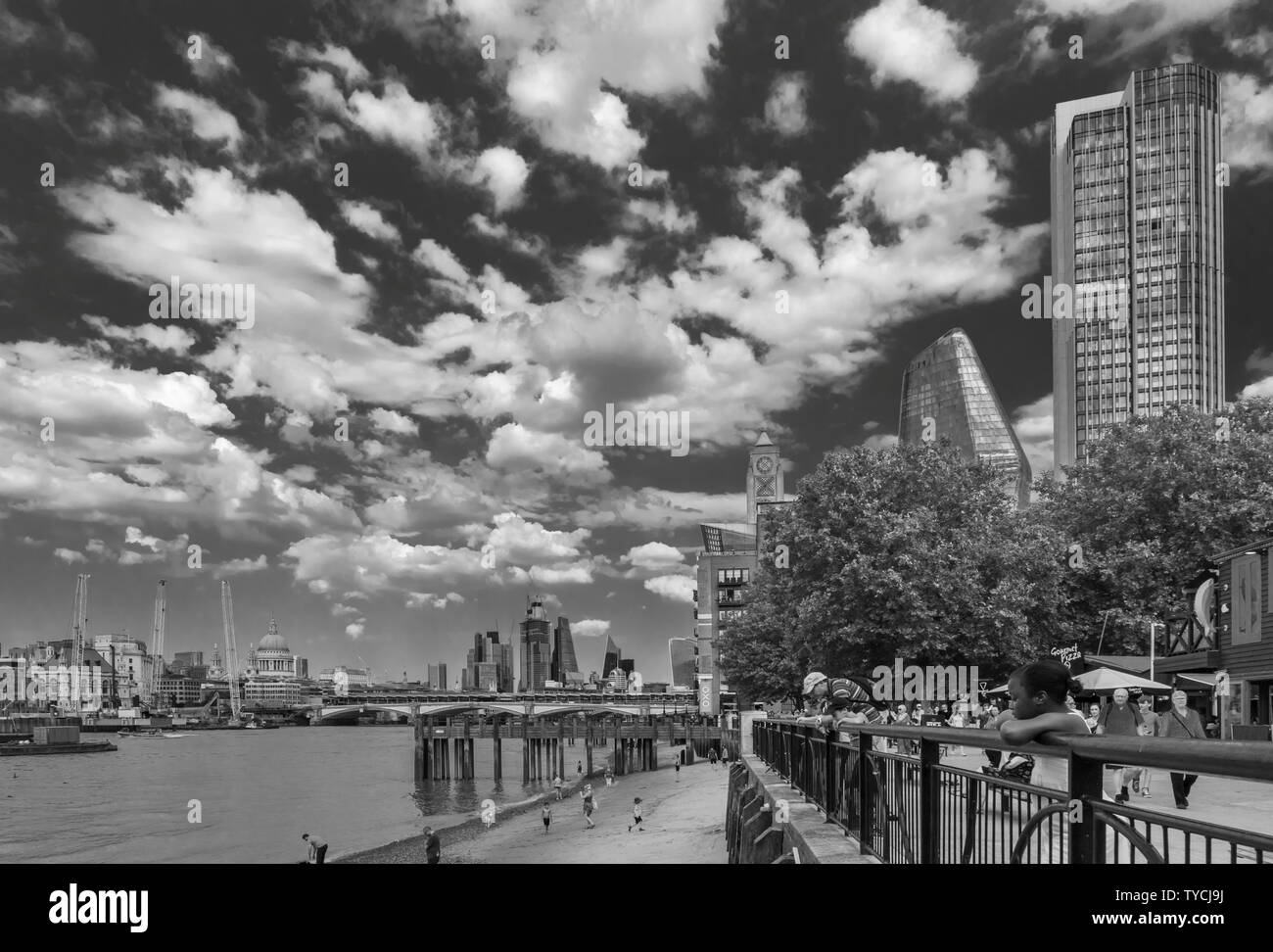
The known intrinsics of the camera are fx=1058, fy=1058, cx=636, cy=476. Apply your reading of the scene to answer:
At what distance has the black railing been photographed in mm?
3082

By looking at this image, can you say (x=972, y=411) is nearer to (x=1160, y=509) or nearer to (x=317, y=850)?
(x=1160, y=509)

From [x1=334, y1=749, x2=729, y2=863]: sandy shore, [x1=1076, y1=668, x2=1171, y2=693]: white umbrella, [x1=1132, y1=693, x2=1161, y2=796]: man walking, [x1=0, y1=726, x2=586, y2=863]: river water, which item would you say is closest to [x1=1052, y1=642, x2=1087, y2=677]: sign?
[x1=1076, y1=668, x2=1171, y2=693]: white umbrella

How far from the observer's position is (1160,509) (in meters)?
44.8

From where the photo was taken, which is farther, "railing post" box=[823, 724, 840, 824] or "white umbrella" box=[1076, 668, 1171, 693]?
"white umbrella" box=[1076, 668, 1171, 693]

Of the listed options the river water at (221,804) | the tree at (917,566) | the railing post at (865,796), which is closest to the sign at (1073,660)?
the tree at (917,566)

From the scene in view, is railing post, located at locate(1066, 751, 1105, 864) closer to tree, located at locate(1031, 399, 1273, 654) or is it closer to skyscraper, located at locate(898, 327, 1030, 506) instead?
tree, located at locate(1031, 399, 1273, 654)

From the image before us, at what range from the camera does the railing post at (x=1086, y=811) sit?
3939mm

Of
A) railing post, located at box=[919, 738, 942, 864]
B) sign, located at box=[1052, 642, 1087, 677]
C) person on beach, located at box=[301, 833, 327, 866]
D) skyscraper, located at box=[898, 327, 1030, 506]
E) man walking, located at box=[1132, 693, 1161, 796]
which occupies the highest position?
skyscraper, located at box=[898, 327, 1030, 506]

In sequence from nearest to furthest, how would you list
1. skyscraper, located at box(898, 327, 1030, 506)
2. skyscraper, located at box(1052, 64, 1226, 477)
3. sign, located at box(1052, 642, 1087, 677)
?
sign, located at box(1052, 642, 1087, 677)
skyscraper, located at box(1052, 64, 1226, 477)
skyscraper, located at box(898, 327, 1030, 506)

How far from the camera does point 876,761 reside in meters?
9.05

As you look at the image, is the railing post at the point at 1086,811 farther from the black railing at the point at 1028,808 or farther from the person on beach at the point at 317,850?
the person on beach at the point at 317,850

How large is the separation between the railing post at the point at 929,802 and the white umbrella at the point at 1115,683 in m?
19.7
